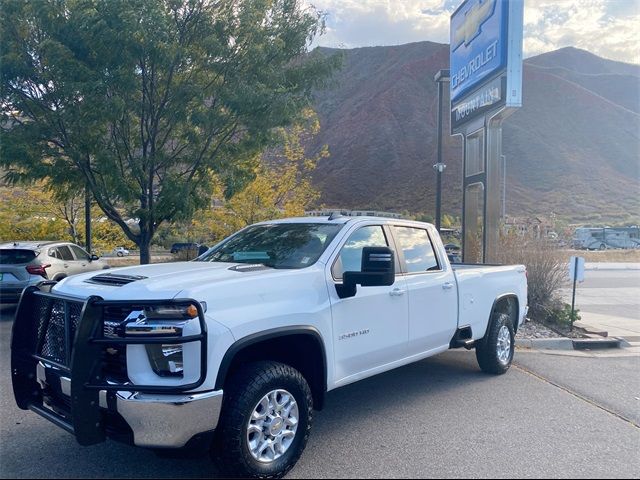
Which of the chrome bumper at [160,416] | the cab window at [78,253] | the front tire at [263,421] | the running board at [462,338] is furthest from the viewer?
the cab window at [78,253]

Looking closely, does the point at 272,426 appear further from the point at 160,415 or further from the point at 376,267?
the point at 376,267

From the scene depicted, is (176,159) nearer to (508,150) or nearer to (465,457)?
(465,457)

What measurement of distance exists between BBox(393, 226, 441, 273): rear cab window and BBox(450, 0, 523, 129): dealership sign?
538cm

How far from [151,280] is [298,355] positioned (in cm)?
123

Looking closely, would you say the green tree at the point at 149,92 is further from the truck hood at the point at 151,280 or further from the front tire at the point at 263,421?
the front tire at the point at 263,421

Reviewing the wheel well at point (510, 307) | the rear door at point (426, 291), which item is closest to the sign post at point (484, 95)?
the wheel well at point (510, 307)

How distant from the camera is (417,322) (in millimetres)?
5391

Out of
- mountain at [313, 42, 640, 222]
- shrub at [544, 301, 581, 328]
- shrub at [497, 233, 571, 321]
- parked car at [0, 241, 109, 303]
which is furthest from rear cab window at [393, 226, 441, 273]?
mountain at [313, 42, 640, 222]

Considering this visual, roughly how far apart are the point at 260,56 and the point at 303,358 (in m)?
8.10

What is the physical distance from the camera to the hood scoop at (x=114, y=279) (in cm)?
392

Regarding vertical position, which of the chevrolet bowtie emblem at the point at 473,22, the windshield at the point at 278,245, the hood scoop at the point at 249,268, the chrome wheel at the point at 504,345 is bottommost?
the chrome wheel at the point at 504,345

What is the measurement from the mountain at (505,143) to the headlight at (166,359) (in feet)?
163

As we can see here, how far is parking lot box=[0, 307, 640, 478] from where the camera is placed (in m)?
4.11

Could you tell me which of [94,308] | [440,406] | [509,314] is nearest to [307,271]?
[94,308]
